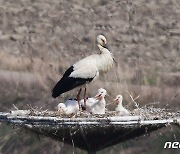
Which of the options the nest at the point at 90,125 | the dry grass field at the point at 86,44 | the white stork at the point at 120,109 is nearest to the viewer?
the nest at the point at 90,125

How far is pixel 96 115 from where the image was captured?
9039 mm

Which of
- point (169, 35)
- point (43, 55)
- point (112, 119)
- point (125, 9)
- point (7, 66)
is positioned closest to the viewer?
point (112, 119)

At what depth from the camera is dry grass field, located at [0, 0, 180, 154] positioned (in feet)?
66.8

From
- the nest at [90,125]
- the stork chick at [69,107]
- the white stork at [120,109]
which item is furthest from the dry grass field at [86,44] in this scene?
the nest at [90,125]

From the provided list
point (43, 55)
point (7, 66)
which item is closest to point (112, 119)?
point (7, 66)

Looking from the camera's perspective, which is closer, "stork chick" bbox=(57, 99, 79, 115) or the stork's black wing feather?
"stork chick" bbox=(57, 99, 79, 115)

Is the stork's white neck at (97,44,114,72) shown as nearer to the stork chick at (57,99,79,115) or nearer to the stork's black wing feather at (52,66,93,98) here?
the stork's black wing feather at (52,66,93,98)

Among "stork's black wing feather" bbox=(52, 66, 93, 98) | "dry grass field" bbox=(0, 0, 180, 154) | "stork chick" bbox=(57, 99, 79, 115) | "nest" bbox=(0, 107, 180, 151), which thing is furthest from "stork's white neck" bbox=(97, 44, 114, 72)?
"dry grass field" bbox=(0, 0, 180, 154)

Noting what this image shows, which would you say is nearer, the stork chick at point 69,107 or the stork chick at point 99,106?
the stork chick at point 69,107

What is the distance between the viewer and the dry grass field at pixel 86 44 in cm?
2038

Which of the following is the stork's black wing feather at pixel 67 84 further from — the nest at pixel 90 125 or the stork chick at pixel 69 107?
the nest at pixel 90 125

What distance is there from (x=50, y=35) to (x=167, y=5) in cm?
341

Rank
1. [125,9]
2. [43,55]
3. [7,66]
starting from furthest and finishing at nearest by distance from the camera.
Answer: [125,9] < [43,55] < [7,66]

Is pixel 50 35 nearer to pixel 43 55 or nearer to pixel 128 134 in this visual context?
pixel 43 55
